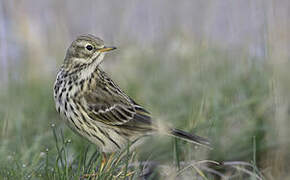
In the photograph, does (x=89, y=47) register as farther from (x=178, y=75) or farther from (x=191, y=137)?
(x=178, y=75)

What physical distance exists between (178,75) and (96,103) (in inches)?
91.6

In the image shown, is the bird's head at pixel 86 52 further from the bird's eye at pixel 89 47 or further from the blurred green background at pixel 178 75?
the blurred green background at pixel 178 75

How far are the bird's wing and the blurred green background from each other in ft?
1.18

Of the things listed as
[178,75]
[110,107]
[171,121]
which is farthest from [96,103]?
[178,75]

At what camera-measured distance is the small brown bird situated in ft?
15.2

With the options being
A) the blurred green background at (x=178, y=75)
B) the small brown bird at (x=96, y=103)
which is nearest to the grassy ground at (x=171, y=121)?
the blurred green background at (x=178, y=75)

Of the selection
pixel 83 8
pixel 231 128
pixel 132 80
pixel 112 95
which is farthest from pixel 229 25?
pixel 83 8

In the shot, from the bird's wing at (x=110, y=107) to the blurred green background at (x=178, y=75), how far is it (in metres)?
0.36

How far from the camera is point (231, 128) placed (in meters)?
5.44

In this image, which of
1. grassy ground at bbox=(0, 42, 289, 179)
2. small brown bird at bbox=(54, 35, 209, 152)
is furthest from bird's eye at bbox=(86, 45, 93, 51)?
grassy ground at bbox=(0, 42, 289, 179)

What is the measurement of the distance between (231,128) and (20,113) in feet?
6.68

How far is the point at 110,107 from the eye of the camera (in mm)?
4867

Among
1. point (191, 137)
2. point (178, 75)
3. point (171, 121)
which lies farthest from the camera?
point (178, 75)

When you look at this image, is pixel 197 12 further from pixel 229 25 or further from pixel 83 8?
pixel 83 8
